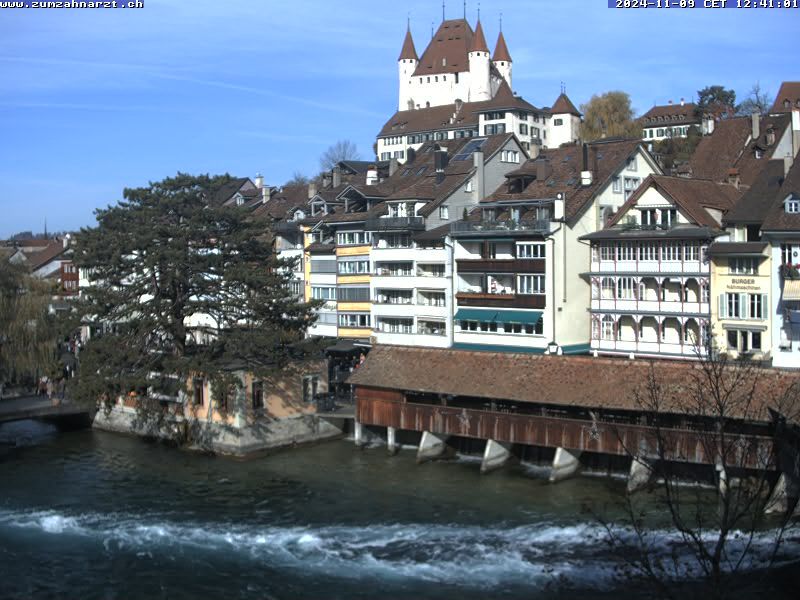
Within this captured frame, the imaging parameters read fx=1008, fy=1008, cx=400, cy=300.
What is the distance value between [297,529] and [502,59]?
115532 millimetres

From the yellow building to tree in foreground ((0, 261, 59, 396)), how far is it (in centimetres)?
3348

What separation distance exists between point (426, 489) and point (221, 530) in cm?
828

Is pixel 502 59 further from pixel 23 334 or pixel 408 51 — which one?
pixel 23 334

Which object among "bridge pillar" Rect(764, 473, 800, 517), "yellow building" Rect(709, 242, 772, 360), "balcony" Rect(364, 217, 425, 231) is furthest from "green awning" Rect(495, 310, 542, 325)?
"bridge pillar" Rect(764, 473, 800, 517)

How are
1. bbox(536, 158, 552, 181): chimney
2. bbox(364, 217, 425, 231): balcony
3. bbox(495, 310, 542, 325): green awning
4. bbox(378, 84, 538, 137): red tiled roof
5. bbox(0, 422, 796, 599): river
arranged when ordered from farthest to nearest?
1. bbox(378, 84, 538, 137): red tiled roof
2. bbox(364, 217, 425, 231): balcony
3. bbox(536, 158, 552, 181): chimney
4. bbox(495, 310, 542, 325): green awning
5. bbox(0, 422, 796, 599): river

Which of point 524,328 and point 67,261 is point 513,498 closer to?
point 524,328

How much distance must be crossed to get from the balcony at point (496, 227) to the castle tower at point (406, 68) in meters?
92.8

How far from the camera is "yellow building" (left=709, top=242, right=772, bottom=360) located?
1774 inches

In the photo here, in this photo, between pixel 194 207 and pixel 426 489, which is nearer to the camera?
pixel 426 489

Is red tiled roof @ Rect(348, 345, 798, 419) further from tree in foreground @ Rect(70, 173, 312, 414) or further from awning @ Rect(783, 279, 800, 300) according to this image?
awning @ Rect(783, 279, 800, 300)

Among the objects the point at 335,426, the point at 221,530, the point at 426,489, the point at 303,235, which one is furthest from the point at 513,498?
the point at 303,235

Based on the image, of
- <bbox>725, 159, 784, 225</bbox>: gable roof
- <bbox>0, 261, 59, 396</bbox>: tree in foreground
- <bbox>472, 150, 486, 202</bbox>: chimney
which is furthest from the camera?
<bbox>472, 150, 486, 202</bbox>: chimney

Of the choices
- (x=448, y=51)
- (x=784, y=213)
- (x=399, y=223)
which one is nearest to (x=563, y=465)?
(x=784, y=213)

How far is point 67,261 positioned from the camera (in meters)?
89.1
